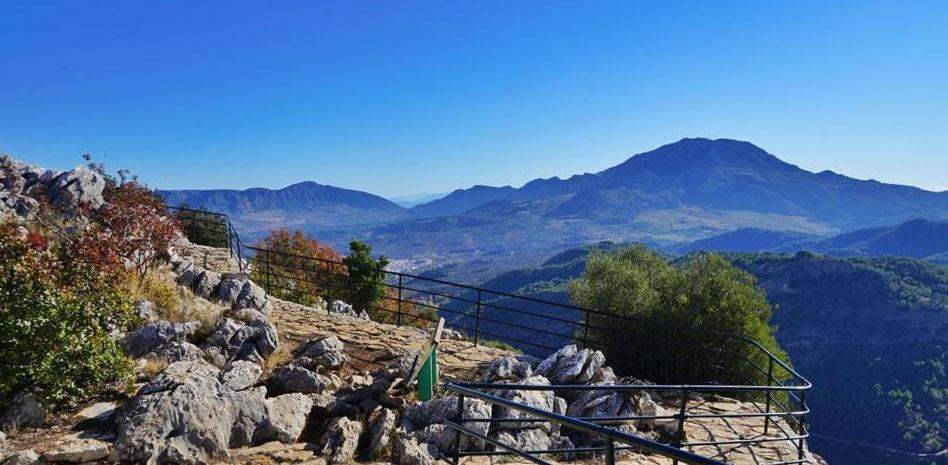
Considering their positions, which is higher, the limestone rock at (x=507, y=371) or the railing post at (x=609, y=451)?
the railing post at (x=609, y=451)

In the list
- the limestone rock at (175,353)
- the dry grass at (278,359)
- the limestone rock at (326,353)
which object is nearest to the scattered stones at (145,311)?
the limestone rock at (175,353)

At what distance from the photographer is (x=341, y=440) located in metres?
6.07

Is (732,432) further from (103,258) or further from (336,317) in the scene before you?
(103,258)

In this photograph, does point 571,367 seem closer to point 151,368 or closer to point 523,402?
point 523,402

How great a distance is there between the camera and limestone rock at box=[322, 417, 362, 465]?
19.2 feet

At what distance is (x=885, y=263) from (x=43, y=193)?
586ft

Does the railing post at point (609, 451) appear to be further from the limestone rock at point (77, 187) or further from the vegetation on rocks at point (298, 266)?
the limestone rock at point (77, 187)

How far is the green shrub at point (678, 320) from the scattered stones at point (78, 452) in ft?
24.3

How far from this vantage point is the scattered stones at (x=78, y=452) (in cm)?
520

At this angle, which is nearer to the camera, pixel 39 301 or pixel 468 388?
pixel 468 388

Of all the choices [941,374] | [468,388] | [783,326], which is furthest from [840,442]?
[468,388]

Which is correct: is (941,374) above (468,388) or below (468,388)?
below

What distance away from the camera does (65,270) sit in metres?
7.34

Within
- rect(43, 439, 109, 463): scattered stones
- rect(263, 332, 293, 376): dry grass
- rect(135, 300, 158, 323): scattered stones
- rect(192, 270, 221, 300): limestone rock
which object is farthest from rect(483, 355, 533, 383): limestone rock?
rect(192, 270, 221, 300): limestone rock
